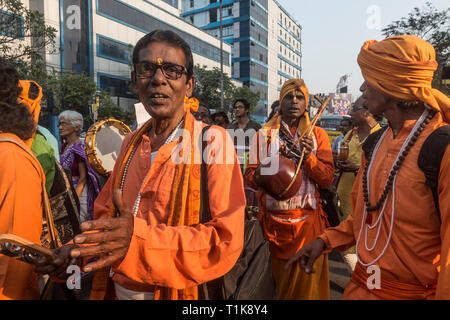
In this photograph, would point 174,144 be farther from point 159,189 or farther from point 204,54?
point 204,54

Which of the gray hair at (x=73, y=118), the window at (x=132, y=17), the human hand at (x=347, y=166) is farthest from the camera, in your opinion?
the window at (x=132, y=17)

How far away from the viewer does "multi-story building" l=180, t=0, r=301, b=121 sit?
5438 centimetres

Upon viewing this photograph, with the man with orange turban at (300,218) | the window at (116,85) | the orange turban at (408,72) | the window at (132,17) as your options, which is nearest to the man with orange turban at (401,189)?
the orange turban at (408,72)

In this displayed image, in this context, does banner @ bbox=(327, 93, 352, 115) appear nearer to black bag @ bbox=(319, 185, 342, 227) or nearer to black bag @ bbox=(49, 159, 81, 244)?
black bag @ bbox=(319, 185, 342, 227)

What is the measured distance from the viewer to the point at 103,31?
30156 mm

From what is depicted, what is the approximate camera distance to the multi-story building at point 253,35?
54375 mm

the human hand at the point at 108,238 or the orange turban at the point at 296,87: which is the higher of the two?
the orange turban at the point at 296,87

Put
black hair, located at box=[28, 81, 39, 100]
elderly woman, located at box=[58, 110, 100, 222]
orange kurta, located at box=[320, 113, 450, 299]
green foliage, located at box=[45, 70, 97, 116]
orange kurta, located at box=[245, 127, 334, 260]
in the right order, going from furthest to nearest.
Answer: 1. green foliage, located at box=[45, 70, 97, 116]
2. elderly woman, located at box=[58, 110, 100, 222]
3. orange kurta, located at box=[245, 127, 334, 260]
4. black hair, located at box=[28, 81, 39, 100]
5. orange kurta, located at box=[320, 113, 450, 299]

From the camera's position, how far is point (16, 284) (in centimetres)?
156

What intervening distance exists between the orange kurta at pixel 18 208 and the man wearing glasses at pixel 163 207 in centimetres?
32

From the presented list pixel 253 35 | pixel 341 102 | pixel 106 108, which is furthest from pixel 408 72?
pixel 253 35

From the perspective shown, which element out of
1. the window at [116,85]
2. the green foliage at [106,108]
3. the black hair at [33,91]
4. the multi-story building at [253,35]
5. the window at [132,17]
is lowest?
the black hair at [33,91]

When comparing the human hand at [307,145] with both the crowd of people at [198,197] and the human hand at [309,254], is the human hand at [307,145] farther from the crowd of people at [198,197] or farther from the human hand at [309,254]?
the human hand at [309,254]

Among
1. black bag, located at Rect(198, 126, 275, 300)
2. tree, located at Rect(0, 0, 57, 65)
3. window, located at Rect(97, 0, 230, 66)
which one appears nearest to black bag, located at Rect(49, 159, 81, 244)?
black bag, located at Rect(198, 126, 275, 300)
